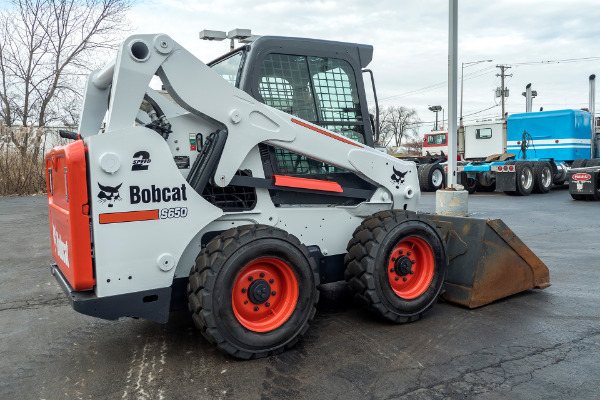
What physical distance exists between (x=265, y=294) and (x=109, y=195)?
1320mm

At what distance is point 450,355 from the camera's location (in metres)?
3.76

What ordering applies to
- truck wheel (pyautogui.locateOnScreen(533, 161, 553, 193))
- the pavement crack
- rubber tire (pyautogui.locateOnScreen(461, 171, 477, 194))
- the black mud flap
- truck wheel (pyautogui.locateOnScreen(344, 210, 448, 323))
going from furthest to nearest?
rubber tire (pyautogui.locateOnScreen(461, 171, 477, 194)) < truck wheel (pyautogui.locateOnScreen(533, 161, 553, 193)) < the black mud flap < the pavement crack < truck wheel (pyautogui.locateOnScreen(344, 210, 448, 323))

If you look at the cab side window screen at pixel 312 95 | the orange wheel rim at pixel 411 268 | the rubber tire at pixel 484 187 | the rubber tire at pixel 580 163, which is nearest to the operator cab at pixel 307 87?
the cab side window screen at pixel 312 95

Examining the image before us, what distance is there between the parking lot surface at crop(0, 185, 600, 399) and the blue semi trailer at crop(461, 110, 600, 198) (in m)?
12.8

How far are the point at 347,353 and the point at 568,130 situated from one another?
19.6 m

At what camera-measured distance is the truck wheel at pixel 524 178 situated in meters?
17.4

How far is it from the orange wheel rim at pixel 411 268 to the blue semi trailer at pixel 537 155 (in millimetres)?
14135

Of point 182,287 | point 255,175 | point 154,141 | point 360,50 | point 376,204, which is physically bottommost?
point 182,287

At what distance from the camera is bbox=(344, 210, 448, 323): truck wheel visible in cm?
423

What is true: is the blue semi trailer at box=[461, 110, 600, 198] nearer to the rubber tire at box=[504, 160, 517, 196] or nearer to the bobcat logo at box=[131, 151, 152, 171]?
the rubber tire at box=[504, 160, 517, 196]

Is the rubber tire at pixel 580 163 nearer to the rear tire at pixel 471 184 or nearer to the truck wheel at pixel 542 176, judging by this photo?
the truck wheel at pixel 542 176

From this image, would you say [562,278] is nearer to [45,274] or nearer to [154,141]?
[154,141]

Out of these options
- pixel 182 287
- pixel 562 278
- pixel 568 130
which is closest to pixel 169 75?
pixel 182 287

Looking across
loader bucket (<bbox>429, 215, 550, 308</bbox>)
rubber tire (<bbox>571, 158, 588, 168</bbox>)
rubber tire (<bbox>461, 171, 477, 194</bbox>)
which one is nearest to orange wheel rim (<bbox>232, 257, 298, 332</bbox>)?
loader bucket (<bbox>429, 215, 550, 308</bbox>)
